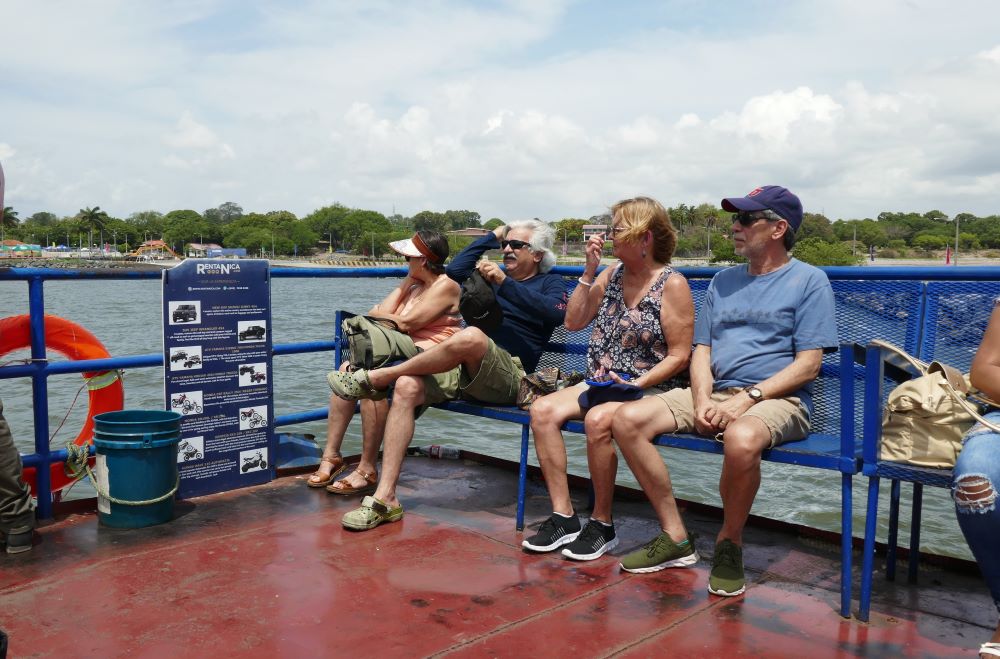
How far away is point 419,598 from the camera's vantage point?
2.94 metres

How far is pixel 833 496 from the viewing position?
7168 mm

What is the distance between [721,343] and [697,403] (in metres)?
0.28

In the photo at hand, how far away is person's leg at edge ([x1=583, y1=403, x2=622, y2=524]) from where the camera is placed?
3291 mm

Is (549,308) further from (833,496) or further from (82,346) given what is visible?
(833,496)

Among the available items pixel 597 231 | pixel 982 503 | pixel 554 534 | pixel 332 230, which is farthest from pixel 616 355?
pixel 332 230

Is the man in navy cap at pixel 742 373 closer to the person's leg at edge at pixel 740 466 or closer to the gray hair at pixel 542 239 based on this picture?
the person's leg at edge at pixel 740 466

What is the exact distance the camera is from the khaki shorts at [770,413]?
2.96 metres

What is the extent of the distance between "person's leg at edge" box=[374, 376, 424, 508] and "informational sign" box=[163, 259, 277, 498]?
87 cm

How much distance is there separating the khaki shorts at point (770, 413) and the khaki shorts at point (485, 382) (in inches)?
31.4

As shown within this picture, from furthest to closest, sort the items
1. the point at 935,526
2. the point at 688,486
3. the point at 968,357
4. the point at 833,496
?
1. the point at 688,486
2. the point at 833,496
3. the point at 935,526
4. the point at 968,357

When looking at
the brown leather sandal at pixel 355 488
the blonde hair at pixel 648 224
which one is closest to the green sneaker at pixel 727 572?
the blonde hair at pixel 648 224

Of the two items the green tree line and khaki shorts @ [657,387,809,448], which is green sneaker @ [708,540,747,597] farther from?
the green tree line

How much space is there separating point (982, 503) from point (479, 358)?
2061mm

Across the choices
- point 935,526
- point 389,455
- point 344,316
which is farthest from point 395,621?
point 935,526
